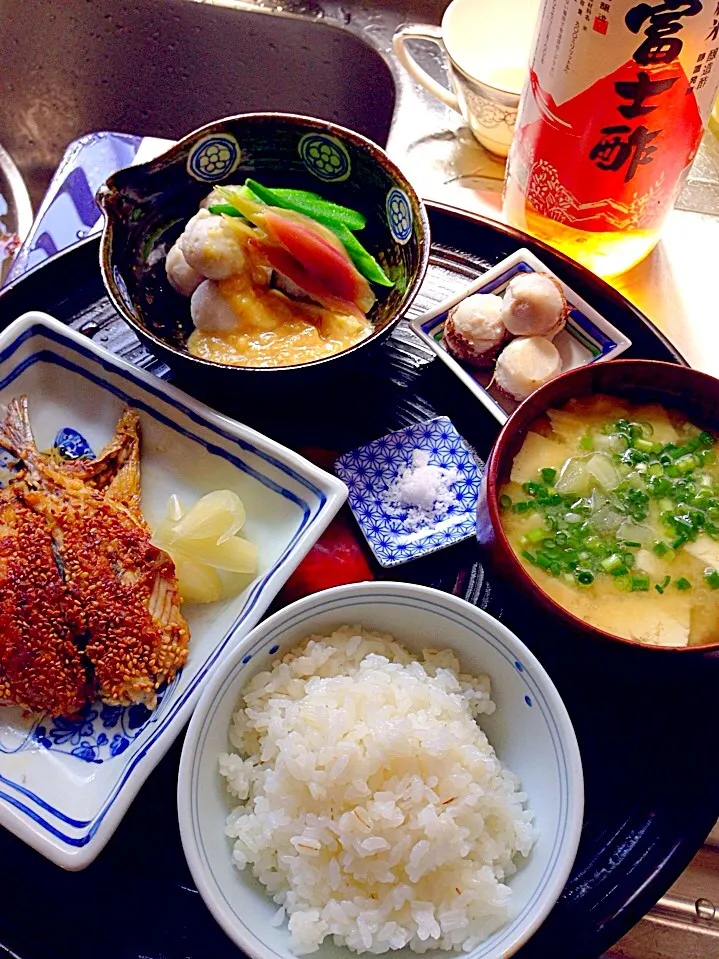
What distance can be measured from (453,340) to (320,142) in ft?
1.39

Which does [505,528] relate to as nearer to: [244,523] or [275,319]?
[244,523]

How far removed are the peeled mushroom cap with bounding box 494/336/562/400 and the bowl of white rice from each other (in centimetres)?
42

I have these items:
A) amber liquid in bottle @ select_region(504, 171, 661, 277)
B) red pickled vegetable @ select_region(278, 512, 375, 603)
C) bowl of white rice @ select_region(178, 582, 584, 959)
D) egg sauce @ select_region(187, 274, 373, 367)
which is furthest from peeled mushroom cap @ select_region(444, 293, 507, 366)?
bowl of white rice @ select_region(178, 582, 584, 959)

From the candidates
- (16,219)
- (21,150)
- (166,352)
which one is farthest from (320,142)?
(21,150)

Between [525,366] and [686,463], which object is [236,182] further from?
[686,463]

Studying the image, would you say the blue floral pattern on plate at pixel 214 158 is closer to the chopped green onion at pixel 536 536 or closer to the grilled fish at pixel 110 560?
the grilled fish at pixel 110 560

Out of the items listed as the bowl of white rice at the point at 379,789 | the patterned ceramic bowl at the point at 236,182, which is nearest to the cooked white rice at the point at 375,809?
the bowl of white rice at the point at 379,789

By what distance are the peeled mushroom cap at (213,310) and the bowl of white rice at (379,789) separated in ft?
1.72

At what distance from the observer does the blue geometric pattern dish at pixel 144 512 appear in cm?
106

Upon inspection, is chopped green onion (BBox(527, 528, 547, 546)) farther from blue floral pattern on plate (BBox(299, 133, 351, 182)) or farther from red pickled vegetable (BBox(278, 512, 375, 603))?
blue floral pattern on plate (BBox(299, 133, 351, 182))

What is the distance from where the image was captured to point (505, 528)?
1.14 metres

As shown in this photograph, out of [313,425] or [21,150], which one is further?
[21,150]

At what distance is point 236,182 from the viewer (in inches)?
60.3

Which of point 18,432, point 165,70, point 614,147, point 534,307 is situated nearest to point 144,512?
point 18,432
